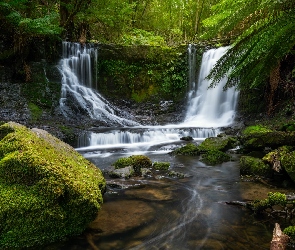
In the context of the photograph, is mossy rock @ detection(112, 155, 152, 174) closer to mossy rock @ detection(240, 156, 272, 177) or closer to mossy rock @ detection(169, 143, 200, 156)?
mossy rock @ detection(169, 143, 200, 156)

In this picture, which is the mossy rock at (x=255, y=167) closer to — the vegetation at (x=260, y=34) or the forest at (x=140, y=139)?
the forest at (x=140, y=139)

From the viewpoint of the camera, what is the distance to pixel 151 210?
3523mm

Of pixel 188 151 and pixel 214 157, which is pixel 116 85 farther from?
pixel 214 157

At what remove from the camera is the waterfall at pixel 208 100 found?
12.8 metres

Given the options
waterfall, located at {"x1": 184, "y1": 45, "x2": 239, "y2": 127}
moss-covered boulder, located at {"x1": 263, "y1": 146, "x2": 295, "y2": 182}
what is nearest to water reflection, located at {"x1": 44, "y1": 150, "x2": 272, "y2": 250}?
moss-covered boulder, located at {"x1": 263, "y1": 146, "x2": 295, "y2": 182}

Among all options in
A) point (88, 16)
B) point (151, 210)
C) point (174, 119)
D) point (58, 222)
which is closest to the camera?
point (58, 222)

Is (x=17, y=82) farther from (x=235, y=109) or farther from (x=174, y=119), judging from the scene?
(x=235, y=109)

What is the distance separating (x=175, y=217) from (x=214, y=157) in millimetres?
3454

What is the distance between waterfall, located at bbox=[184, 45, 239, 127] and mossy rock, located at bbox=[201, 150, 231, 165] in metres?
5.74

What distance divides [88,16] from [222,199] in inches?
427

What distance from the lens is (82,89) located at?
12750 mm

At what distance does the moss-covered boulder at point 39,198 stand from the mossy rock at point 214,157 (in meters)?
3.94

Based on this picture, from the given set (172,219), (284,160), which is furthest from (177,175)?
→ (172,219)

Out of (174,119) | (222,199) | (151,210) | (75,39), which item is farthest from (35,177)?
(75,39)
